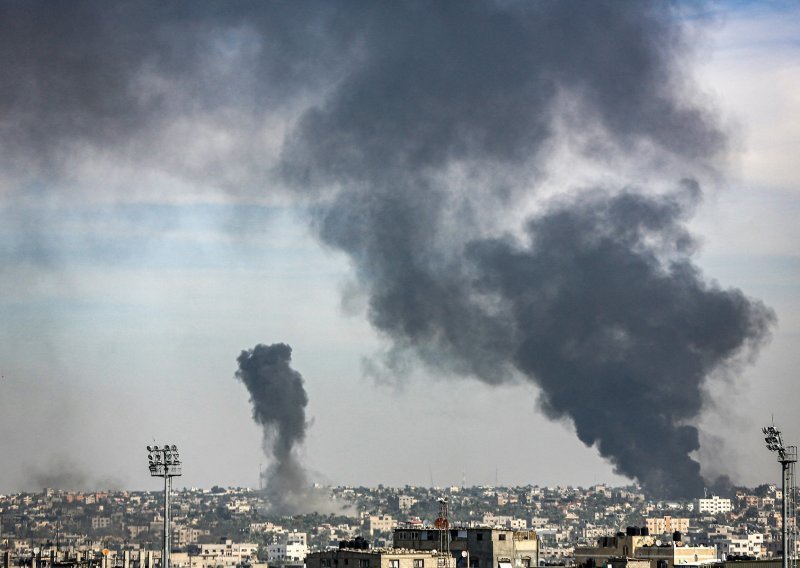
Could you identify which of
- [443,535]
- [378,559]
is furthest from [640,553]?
[378,559]

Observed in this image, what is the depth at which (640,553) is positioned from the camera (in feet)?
432

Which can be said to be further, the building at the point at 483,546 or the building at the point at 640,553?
the building at the point at 640,553

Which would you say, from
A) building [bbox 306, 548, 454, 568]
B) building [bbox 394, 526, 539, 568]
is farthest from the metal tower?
building [bbox 306, 548, 454, 568]

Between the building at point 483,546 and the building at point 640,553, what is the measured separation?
4.96 metres

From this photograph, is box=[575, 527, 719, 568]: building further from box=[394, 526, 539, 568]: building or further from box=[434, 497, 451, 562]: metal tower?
box=[434, 497, 451, 562]: metal tower

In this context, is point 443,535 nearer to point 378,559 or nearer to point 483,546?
point 483,546

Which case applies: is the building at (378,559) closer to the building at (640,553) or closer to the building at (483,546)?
the building at (483,546)

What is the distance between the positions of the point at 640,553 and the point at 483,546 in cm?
1707

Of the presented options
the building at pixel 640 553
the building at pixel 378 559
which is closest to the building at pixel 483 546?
the building at pixel 640 553

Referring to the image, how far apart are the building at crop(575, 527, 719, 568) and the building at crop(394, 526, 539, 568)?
4961mm

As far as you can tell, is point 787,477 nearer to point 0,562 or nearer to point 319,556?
point 319,556

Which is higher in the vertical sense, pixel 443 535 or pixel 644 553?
pixel 443 535

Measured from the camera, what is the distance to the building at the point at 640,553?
126500mm

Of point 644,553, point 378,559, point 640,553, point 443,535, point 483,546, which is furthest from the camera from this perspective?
point 640,553
